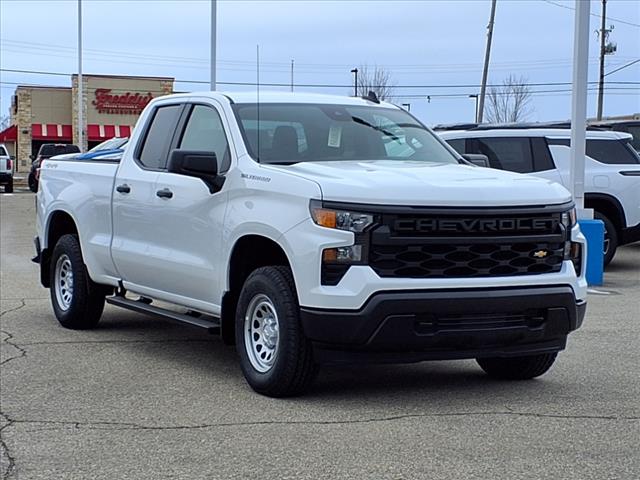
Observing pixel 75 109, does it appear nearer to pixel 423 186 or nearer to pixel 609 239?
pixel 609 239

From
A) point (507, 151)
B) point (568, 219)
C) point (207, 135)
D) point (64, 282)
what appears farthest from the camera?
point (507, 151)

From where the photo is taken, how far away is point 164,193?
764 centimetres

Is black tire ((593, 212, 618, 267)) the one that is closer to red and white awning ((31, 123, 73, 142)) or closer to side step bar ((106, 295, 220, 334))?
side step bar ((106, 295, 220, 334))

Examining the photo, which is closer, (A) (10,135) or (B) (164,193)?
Answer: (B) (164,193)

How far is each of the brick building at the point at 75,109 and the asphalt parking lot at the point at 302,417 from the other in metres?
50.1

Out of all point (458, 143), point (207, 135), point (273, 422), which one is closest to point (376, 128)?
point (207, 135)

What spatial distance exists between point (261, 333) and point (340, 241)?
A: 106 centimetres

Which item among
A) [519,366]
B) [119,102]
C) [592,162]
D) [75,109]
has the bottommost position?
[519,366]

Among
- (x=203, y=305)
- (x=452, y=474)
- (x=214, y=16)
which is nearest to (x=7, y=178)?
(x=214, y=16)

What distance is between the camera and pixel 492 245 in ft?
20.1

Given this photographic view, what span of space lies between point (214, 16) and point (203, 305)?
22050 millimetres

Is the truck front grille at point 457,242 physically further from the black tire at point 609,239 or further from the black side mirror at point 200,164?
the black tire at point 609,239

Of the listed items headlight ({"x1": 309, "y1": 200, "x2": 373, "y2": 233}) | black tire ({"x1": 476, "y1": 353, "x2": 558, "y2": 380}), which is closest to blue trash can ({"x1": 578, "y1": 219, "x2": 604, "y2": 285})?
black tire ({"x1": 476, "y1": 353, "x2": 558, "y2": 380})

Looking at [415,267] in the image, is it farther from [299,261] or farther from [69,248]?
[69,248]
